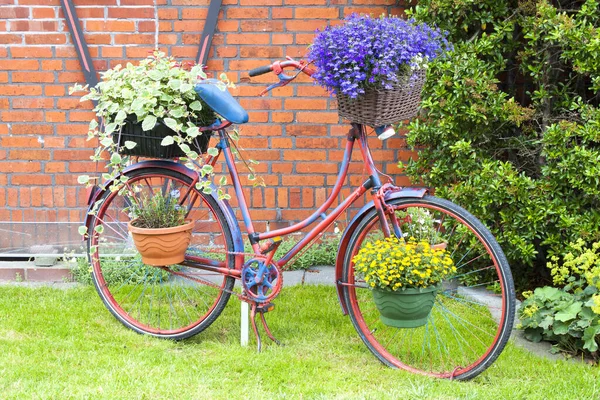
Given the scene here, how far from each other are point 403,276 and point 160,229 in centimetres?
116

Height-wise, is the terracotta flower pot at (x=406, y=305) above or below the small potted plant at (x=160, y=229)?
below

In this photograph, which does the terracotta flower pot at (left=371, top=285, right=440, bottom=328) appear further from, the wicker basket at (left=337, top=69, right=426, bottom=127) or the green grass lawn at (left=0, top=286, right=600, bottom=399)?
the wicker basket at (left=337, top=69, right=426, bottom=127)

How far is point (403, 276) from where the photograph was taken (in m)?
2.91

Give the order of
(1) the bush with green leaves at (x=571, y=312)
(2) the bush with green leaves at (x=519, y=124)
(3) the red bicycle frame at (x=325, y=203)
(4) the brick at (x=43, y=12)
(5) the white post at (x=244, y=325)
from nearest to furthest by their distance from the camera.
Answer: (3) the red bicycle frame at (x=325, y=203), (1) the bush with green leaves at (x=571, y=312), (5) the white post at (x=244, y=325), (2) the bush with green leaves at (x=519, y=124), (4) the brick at (x=43, y=12)

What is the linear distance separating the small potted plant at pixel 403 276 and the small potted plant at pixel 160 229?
89cm

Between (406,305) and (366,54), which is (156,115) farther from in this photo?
(406,305)

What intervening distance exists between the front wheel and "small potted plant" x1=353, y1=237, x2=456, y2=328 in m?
0.14

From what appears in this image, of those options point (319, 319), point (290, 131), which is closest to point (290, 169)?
point (290, 131)

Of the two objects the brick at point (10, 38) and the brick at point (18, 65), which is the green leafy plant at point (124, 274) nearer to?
the brick at point (18, 65)

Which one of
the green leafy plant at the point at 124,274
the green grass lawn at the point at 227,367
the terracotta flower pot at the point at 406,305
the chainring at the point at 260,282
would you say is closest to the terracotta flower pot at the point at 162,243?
the chainring at the point at 260,282

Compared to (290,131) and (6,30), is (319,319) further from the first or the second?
(6,30)

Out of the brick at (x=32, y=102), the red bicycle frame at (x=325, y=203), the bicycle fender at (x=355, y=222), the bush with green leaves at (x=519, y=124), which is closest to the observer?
the bicycle fender at (x=355, y=222)

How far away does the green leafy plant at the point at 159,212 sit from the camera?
3.32 m

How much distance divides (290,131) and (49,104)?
1659 mm
